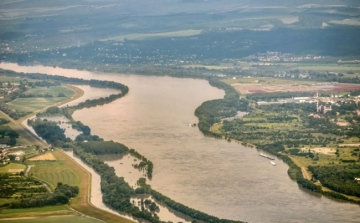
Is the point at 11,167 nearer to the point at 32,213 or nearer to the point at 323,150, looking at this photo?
the point at 32,213

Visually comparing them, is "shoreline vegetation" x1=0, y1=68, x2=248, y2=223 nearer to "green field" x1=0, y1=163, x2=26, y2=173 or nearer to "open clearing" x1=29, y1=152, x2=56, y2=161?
"open clearing" x1=29, y1=152, x2=56, y2=161

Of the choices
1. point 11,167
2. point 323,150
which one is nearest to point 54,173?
point 11,167

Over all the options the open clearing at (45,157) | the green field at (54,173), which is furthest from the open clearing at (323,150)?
the open clearing at (45,157)

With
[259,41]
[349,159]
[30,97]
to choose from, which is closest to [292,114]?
[349,159]

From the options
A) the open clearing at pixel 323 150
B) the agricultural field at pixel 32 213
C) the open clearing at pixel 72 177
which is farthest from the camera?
the open clearing at pixel 323 150

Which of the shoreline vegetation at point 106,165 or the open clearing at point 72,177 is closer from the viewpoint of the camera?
the shoreline vegetation at point 106,165

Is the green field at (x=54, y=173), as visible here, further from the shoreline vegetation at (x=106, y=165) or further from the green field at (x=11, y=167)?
the shoreline vegetation at (x=106, y=165)
